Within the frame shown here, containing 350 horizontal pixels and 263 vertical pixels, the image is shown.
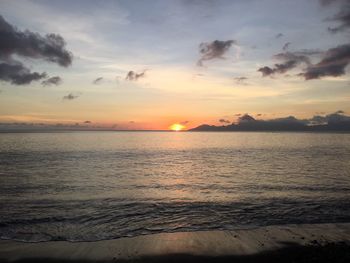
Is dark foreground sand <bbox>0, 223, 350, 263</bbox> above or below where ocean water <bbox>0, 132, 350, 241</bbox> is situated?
above

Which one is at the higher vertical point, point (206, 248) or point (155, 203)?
point (206, 248)

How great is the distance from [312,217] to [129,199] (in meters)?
14.8

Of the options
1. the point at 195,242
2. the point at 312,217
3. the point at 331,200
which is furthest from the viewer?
the point at 331,200

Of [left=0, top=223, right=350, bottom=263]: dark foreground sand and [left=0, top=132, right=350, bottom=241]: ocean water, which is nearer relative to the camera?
[left=0, top=223, right=350, bottom=263]: dark foreground sand

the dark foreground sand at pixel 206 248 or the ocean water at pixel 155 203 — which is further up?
the dark foreground sand at pixel 206 248

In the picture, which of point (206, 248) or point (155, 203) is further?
point (155, 203)

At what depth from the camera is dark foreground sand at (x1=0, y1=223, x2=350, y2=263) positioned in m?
13.7

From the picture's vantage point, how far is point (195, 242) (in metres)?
16.3

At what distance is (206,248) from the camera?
15.3 m

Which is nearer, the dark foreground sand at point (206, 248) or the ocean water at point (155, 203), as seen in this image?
the dark foreground sand at point (206, 248)

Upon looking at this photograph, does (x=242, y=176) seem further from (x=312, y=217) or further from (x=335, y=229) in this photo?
(x=335, y=229)

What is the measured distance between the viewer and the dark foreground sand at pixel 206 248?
13680 mm

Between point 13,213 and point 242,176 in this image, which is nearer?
point 13,213

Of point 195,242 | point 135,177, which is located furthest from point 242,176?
point 195,242
